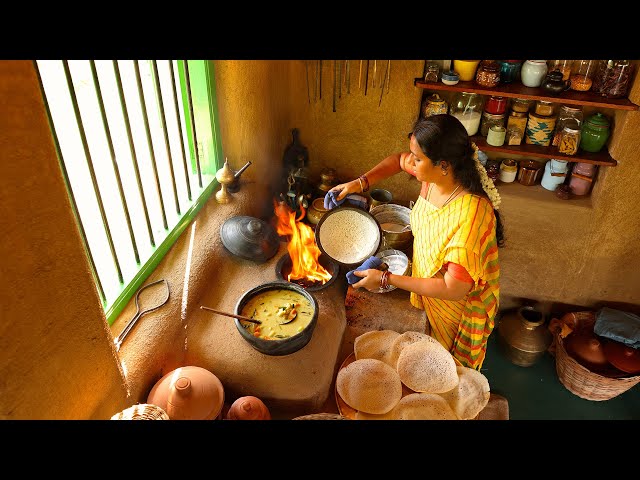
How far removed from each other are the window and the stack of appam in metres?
1.18

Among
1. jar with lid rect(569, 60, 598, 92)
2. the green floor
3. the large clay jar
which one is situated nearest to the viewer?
jar with lid rect(569, 60, 598, 92)

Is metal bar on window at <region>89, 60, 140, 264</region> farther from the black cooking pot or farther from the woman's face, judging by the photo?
the woman's face

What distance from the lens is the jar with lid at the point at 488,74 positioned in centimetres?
316

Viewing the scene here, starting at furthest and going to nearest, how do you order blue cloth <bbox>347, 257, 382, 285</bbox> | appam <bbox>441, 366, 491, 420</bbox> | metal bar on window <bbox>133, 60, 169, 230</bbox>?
1. blue cloth <bbox>347, 257, 382, 285</bbox>
2. metal bar on window <bbox>133, 60, 169, 230</bbox>
3. appam <bbox>441, 366, 491, 420</bbox>

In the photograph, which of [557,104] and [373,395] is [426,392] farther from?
[557,104]

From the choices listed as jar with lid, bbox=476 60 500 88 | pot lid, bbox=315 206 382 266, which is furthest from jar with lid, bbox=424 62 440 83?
pot lid, bbox=315 206 382 266

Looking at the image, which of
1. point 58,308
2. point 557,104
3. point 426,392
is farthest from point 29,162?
point 557,104

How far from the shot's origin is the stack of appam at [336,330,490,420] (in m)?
2.05

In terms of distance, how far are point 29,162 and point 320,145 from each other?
9.13 ft

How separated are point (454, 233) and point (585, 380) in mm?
2159

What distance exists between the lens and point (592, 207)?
3502 millimetres

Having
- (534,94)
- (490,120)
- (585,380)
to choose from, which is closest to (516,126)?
(490,120)

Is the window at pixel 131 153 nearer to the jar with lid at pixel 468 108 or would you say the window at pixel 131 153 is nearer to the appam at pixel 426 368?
the appam at pixel 426 368

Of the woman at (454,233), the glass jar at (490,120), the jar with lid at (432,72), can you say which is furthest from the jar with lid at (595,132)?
the woman at (454,233)
